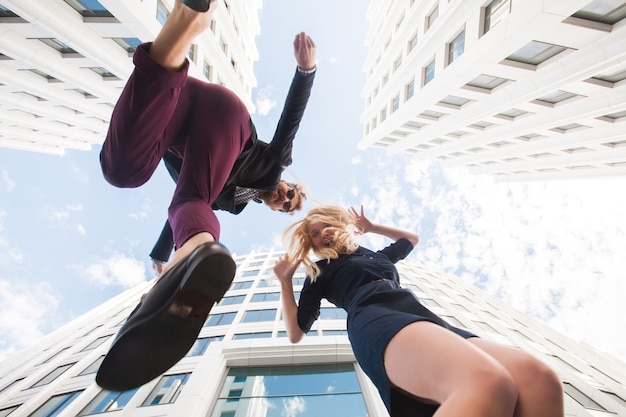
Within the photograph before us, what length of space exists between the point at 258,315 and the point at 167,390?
5948 mm

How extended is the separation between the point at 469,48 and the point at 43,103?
20516 millimetres

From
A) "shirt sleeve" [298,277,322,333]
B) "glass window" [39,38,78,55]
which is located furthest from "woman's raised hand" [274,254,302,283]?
"glass window" [39,38,78,55]

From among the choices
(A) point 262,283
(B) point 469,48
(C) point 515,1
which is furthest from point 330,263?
(A) point 262,283

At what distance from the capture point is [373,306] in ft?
6.95

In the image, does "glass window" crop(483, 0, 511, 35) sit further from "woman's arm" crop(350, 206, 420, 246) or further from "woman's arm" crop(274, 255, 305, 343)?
"woman's arm" crop(274, 255, 305, 343)

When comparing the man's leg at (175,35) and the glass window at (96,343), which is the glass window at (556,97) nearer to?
the man's leg at (175,35)

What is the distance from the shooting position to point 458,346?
4.87 ft

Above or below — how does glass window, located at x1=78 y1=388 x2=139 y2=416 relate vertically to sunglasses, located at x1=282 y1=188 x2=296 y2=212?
below

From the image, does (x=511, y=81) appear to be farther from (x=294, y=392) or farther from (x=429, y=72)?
(x=294, y=392)

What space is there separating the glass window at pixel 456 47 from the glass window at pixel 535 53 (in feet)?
6.21

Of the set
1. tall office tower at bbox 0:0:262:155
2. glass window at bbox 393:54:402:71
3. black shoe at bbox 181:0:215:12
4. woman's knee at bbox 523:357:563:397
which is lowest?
woman's knee at bbox 523:357:563:397

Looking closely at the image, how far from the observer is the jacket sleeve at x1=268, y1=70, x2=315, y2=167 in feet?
8.30

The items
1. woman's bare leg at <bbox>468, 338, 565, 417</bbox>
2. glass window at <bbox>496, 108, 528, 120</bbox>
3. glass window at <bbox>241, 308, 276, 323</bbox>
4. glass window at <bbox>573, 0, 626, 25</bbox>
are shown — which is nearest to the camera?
woman's bare leg at <bbox>468, 338, 565, 417</bbox>

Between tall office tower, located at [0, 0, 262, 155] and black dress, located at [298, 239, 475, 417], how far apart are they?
10.1 meters
